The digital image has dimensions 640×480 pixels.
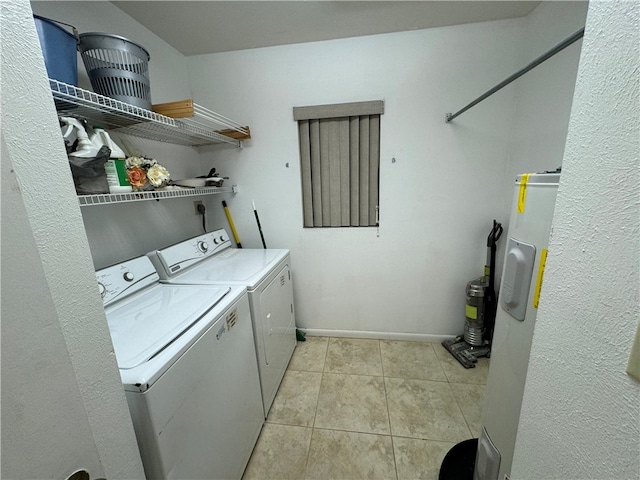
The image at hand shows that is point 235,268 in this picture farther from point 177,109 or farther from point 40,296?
point 40,296

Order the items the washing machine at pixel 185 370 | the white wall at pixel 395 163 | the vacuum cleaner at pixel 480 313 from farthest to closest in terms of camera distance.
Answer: the vacuum cleaner at pixel 480 313 → the white wall at pixel 395 163 → the washing machine at pixel 185 370

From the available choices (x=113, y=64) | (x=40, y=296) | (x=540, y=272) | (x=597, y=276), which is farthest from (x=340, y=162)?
(x=40, y=296)

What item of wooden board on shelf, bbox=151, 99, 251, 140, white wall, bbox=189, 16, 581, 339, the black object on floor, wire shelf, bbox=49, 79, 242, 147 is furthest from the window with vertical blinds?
the black object on floor

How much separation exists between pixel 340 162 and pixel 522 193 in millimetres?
1437

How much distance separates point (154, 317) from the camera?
1.10m

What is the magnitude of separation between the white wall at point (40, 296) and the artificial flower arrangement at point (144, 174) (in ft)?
3.02

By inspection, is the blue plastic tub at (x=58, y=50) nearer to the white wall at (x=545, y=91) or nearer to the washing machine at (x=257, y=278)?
the washing machine at (x=257, y=278)

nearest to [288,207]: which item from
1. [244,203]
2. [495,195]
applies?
[244,203]

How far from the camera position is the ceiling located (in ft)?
5.09

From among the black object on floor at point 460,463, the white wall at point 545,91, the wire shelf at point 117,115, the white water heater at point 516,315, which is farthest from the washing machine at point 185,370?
the white wall at point 545,91

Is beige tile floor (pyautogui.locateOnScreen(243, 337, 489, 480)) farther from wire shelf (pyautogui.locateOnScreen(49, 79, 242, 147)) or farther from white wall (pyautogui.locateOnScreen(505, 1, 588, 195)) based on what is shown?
wire shelf (pyautogui.locateOnScreen(49, 79, 242, 147))

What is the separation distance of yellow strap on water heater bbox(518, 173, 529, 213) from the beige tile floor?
1.43 metres

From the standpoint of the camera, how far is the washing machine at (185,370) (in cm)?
79

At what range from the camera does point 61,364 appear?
16.1 inches
